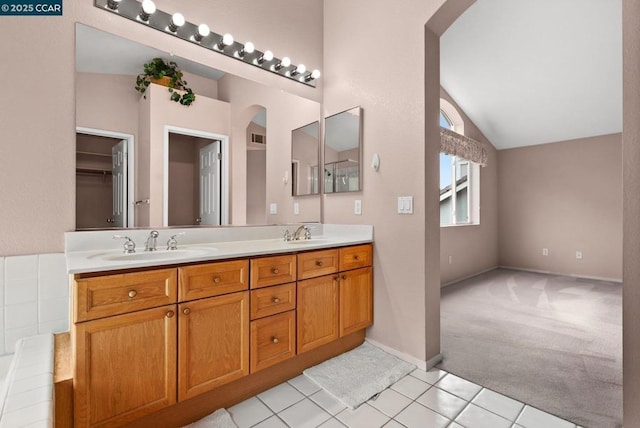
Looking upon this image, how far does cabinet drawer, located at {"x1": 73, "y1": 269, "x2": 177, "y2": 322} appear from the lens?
1.12 m

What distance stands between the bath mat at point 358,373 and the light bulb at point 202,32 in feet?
7.51

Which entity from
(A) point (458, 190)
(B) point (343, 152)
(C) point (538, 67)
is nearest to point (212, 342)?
(B) point (343, 152)

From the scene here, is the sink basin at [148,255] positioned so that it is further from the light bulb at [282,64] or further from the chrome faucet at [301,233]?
the light bulb at [282,64]

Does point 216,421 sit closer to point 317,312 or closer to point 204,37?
point 317,312

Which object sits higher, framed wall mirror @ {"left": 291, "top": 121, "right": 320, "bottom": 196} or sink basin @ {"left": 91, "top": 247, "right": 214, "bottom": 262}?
framed wall mirror @ {"left": 291, "top": 121, "right": 320, "bottom": 196}

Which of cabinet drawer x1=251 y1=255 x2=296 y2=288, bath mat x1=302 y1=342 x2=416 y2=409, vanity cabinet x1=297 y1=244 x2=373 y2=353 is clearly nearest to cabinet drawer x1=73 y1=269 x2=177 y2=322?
cabinet drawer x1=251 y1=255 x2=296 y2=288

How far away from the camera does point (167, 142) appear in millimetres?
1879

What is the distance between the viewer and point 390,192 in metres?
2.14

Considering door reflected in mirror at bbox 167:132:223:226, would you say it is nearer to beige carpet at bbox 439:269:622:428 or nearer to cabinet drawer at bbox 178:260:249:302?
cabinet drawer at bbox 178:260:249:302

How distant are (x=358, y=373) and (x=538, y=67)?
4.01 m

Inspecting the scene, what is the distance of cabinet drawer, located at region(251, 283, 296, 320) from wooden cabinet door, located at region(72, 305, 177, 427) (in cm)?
41

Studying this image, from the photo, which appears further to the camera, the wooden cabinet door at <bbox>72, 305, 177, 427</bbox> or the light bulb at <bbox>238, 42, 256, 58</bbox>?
the light bulb at <bbox>238, 42, 256, 58</bbox>

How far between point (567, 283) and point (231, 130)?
4.92 metres

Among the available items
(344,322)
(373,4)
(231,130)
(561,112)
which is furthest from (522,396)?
(561,112)
